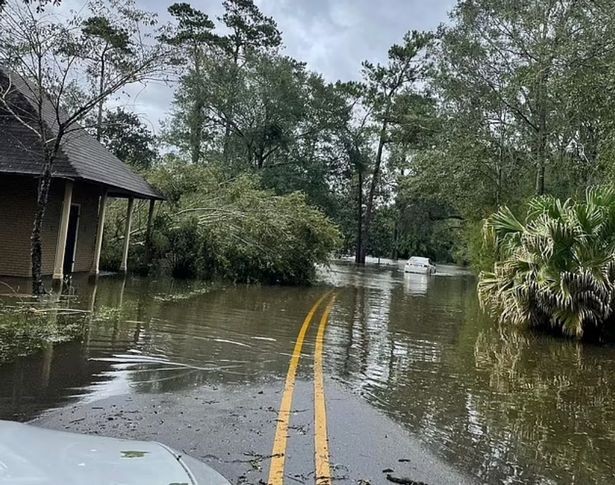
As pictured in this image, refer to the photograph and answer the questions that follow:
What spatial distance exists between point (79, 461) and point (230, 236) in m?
20.2

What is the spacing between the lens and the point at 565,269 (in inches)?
Result: 505

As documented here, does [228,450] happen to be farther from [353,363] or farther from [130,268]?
[130,268]

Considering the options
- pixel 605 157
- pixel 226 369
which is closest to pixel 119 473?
pixel 226 369

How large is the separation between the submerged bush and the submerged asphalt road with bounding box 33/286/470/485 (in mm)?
15796

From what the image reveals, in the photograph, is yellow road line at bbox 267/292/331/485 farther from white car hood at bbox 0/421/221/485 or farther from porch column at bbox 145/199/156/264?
porch column at bbox 145/199/156/264

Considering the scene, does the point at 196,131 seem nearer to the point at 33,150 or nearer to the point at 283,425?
the point at 33,150

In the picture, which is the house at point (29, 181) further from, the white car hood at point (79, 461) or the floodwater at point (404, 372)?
the white car hood at point (79, 461)

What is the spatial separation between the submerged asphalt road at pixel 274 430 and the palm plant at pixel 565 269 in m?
7.17

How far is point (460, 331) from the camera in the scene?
545 inches

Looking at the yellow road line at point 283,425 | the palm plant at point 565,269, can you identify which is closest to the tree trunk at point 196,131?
the palm plant at point 565,269

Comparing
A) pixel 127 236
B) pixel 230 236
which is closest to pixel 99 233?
pixel 127 236

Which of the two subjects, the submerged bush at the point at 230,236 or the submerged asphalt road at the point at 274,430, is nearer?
the submerged asphalt road at the point at 274,430

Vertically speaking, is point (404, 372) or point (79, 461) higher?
point (79, 461)

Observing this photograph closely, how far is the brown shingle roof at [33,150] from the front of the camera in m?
16.5
